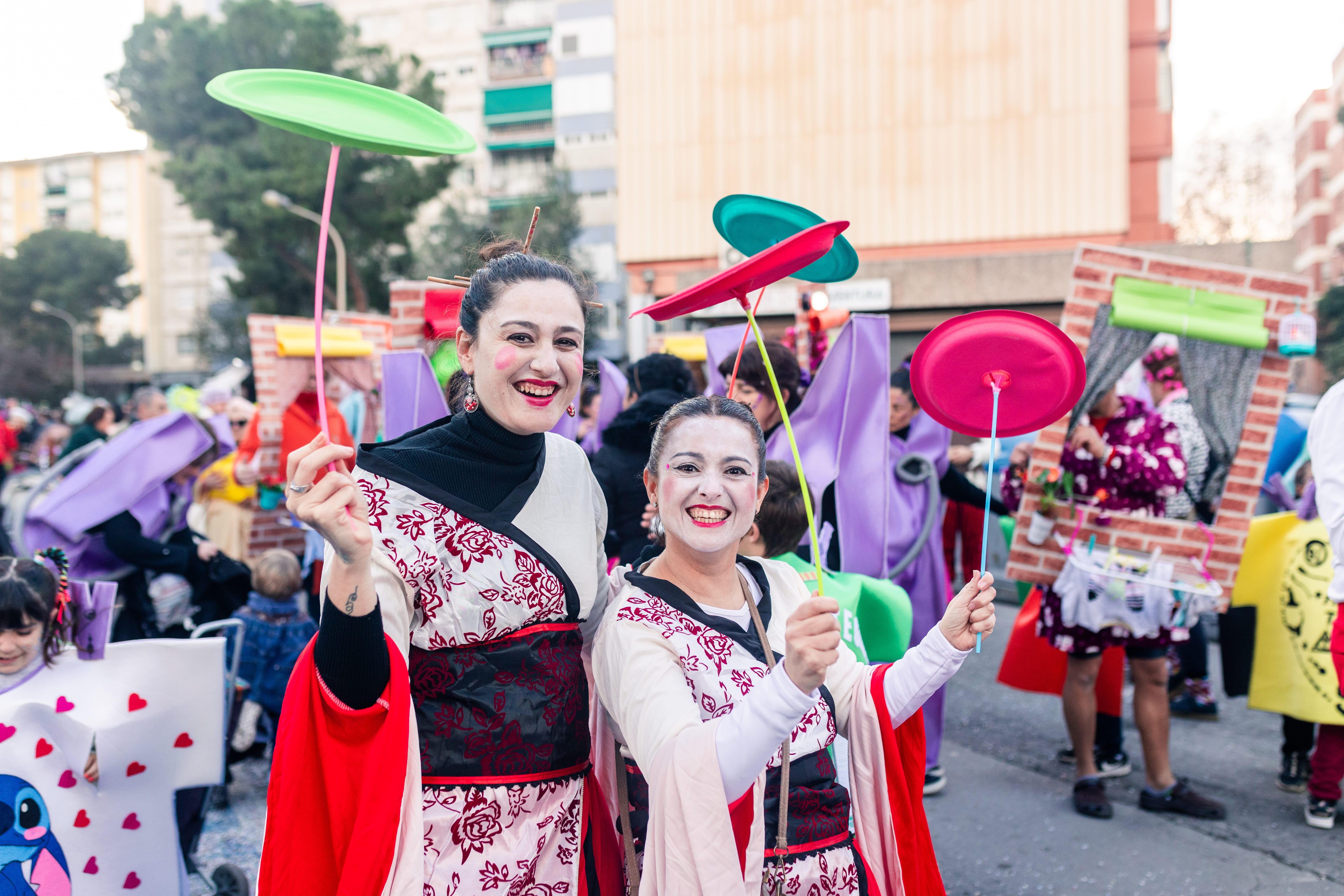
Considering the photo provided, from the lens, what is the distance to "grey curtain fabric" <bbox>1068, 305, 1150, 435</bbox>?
162 inches

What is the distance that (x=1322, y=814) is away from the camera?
396 cm

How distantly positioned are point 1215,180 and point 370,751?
97.4 ft

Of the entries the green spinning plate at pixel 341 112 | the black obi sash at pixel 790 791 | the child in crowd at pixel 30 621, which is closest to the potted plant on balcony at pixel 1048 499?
the black obi sash at pixel 790 791

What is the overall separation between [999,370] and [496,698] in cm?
125

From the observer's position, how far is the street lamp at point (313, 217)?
838 inches

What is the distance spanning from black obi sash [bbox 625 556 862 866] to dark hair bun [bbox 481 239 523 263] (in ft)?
2.35

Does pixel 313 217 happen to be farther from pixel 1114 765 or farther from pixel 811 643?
pixel 811 643

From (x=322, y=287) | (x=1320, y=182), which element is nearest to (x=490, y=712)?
(x=322, y=287)

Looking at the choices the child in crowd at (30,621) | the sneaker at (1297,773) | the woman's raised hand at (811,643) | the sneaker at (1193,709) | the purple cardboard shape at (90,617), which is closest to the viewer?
the woman's raised hand at (811,643)

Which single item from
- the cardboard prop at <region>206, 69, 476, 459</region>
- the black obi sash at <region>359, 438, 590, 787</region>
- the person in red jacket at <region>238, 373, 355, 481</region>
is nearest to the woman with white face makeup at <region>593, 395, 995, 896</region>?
the black obi sash at <region>359, 438, 590, 787</region>

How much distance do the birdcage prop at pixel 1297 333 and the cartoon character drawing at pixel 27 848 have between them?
14.7 ft

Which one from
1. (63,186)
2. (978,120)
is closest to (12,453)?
(978,120)

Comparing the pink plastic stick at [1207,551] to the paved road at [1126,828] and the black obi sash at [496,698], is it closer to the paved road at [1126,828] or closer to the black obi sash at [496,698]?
the paved road at [1126,828]

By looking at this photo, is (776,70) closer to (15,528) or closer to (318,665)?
(15,528)
